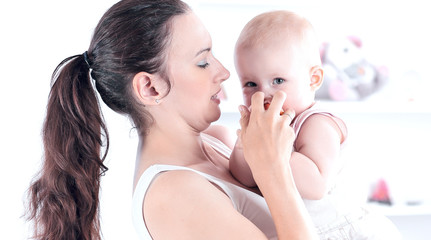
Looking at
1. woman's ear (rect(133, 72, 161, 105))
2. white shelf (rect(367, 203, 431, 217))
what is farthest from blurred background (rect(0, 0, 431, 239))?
woman's ear (rect(133, 72, 161, 105))

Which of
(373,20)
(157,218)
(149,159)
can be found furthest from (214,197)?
(373,20)

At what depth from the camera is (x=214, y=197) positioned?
1.18 meters

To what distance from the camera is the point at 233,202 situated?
1.26 metres

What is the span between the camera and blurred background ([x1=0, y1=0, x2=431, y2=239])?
9.26ft

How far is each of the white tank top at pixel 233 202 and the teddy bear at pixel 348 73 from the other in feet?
5.72

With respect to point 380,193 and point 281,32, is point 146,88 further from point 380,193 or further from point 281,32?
point 380,193

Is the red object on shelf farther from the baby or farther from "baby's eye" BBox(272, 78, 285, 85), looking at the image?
"baby's eye" BBox(272, 78, 285, 85)

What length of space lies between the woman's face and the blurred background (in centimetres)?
142

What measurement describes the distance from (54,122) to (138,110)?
0.22 metres

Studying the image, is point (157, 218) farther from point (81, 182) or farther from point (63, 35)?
point (63, 35)

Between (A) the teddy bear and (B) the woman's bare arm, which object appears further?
(A) the teddy bear

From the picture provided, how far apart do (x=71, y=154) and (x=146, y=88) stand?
10.7 inches

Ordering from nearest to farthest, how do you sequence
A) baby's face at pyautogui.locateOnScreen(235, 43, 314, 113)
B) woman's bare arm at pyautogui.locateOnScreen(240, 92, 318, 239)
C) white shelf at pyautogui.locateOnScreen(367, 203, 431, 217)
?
woman's bare arm at pyautogui.locateOnScreen(240, 92, 318, 239)
baby's face at pyautogui.locateOnScreen(235, 43, 314, 113)
white shelf at pyautogui.locateOnScreen(367, 203, 431, 217)

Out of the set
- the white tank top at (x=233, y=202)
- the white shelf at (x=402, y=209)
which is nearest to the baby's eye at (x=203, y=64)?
the white tank top at (x=233, y=202)
